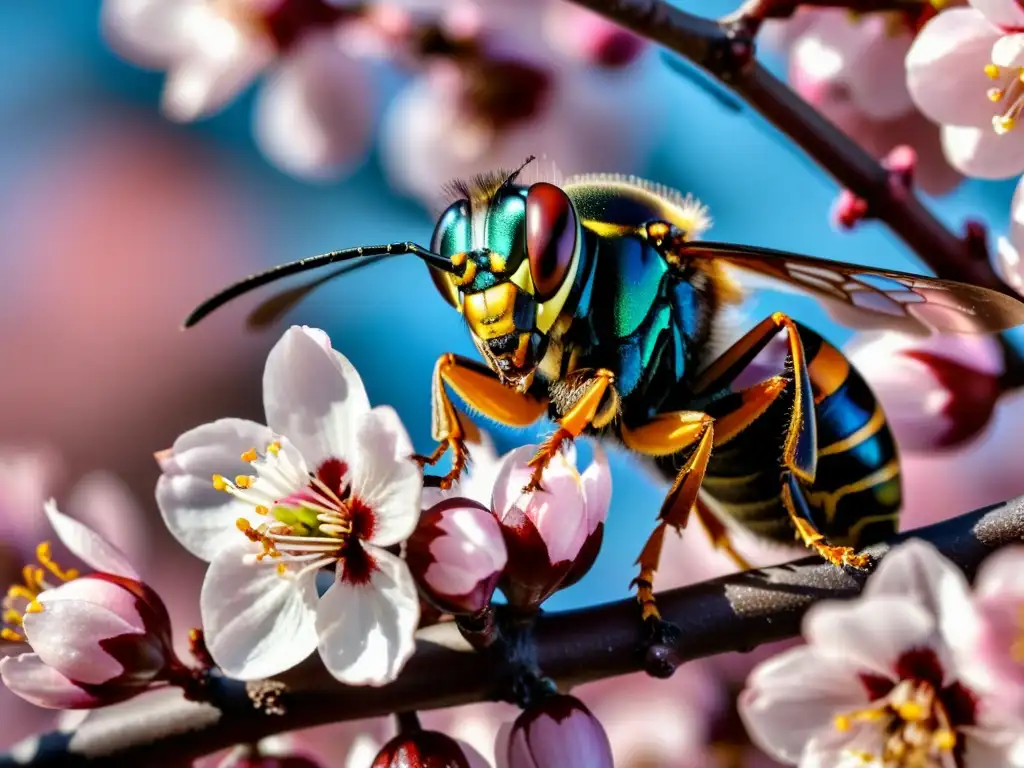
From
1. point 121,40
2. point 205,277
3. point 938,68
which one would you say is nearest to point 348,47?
point 121,40

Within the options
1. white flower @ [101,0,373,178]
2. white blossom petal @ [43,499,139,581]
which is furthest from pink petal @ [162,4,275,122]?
white blossom petal @ [43,499,139,581]

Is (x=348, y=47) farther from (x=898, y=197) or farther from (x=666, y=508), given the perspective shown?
(x=666, y=508)

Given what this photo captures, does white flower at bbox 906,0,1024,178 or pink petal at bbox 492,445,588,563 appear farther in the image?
white flower at bbox 906,0,1024,178

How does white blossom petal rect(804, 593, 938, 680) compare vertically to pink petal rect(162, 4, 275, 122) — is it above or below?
below

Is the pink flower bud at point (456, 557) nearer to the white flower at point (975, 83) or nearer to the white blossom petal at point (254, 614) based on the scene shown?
the white blossom petal at point (254, 614)

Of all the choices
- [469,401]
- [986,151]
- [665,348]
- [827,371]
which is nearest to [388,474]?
[469,401]

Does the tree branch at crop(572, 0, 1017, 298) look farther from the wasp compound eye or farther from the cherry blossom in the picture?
the cherry blossom
